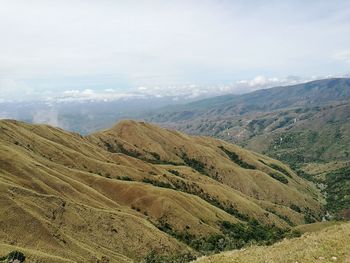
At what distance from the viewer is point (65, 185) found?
188 metres

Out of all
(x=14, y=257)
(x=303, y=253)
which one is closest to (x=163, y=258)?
(x=14, y=257)

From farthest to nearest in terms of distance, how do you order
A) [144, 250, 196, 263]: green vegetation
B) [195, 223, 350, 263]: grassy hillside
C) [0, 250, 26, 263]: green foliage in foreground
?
[144, 250, 196, 263]: green vegetation → [0, 250, 26, 263]: green foliage in foreground → [195, 223, 350, 263]: grassy hillside

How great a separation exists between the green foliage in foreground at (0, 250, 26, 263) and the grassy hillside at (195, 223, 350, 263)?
238 ft

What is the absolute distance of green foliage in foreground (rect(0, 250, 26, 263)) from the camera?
95250 mm

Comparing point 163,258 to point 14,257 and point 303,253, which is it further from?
point 303,253

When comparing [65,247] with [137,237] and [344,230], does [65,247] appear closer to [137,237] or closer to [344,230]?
[137,237]

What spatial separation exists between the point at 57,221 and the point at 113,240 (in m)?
24.5

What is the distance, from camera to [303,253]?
3659cm

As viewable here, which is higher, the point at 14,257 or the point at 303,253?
the point at 303,253

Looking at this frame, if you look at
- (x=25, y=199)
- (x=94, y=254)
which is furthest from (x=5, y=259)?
(x=25, y=199)

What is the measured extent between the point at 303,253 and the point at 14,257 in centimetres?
8299

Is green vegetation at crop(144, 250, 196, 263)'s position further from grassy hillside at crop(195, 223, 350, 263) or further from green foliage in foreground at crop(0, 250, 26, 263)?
grassy hillside at crop(195, 223, 350, 263)

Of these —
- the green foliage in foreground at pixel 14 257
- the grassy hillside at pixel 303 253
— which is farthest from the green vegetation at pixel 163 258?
the grassy hillside at pixel 303 253

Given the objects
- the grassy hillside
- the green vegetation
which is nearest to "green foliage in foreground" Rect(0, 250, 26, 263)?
the green vegetation
